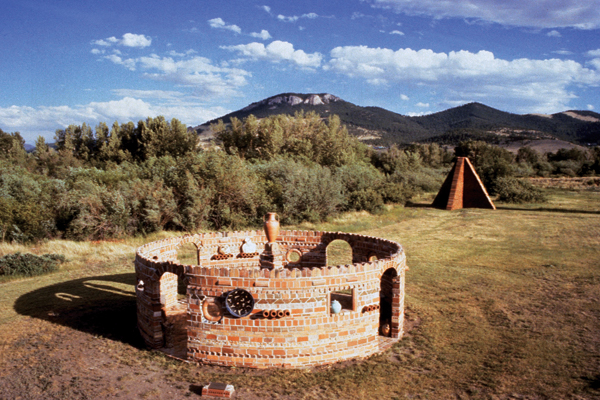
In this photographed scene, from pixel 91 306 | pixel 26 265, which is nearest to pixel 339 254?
pixel 91 306

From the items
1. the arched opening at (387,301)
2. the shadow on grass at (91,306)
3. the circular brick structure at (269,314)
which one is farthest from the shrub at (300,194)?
the circular brick structure at (269,314)

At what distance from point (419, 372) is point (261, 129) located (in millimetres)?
31791

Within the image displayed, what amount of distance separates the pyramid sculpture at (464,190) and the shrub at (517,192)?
509 centimetres

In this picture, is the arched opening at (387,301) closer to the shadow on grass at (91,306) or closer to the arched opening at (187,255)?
the shadow on grass at (91,306)

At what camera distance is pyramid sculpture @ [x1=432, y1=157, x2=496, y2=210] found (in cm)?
2767

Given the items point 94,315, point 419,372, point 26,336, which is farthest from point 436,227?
point 26,336

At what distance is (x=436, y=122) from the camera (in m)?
98.6

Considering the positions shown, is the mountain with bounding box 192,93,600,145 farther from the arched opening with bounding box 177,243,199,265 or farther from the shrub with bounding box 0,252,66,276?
the shrub with bounding box 0,252,66,276

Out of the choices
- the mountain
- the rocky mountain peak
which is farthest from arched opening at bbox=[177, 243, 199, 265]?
the rocky mountain peak

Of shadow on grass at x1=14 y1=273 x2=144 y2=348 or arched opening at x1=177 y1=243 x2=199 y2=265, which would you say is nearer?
shadow on grass at x1=14 y1=273 x2=144 y2=348

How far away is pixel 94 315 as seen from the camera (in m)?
9.16

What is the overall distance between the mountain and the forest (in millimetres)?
39159

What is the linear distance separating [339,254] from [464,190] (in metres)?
17.1

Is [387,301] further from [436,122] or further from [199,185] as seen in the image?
[436,122]
